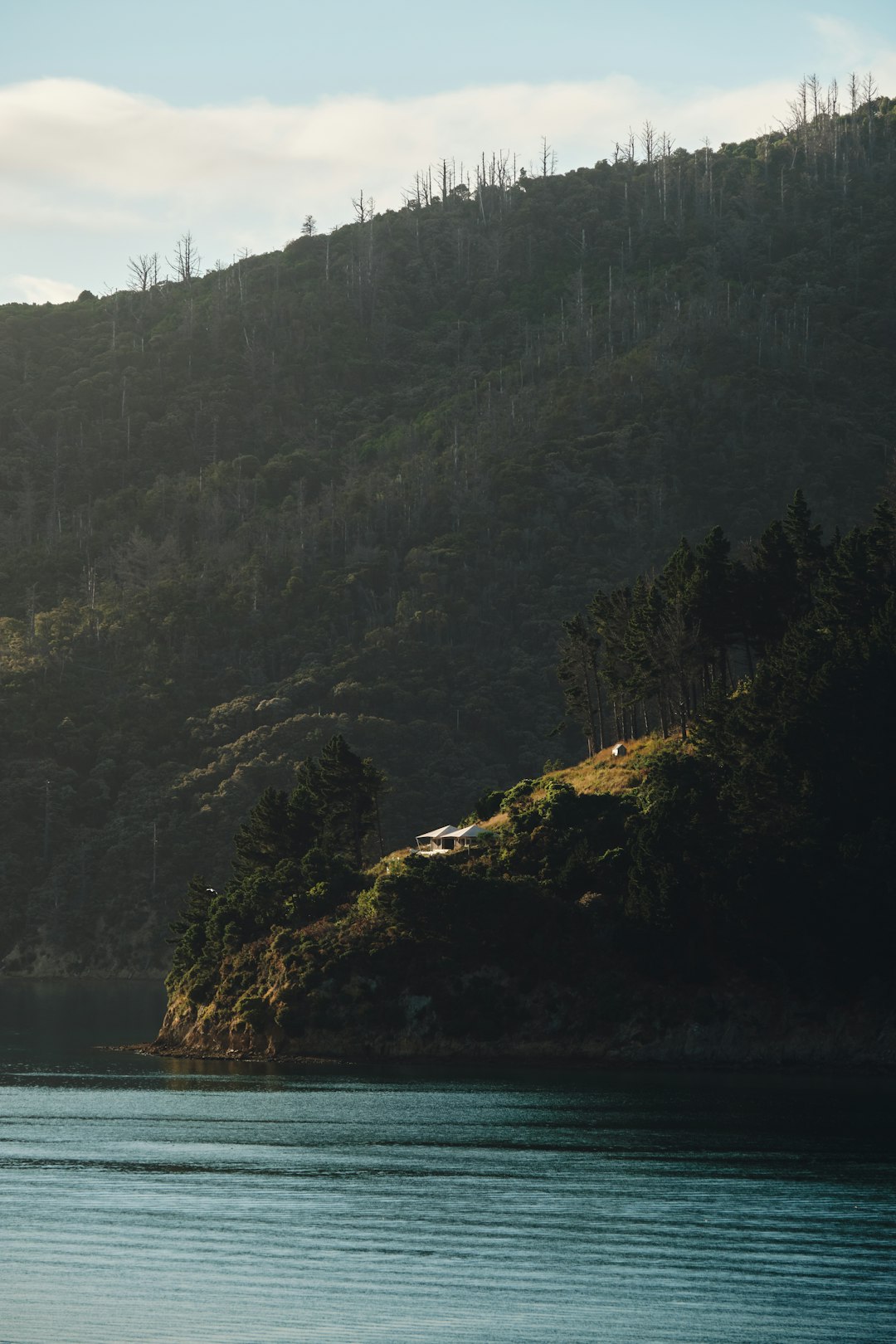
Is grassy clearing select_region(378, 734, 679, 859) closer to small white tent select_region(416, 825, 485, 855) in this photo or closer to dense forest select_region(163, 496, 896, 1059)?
dense forest select_region(163, 496, 896, 1059)

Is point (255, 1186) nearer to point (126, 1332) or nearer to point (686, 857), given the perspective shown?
point (126, 1332)

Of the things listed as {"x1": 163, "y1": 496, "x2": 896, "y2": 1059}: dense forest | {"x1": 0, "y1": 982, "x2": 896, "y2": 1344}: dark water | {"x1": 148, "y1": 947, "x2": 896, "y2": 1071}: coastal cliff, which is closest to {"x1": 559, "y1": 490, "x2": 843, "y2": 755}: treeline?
{"x1": 163, "y1": 496, "x2": 896, "y2": 1059}: dense forest

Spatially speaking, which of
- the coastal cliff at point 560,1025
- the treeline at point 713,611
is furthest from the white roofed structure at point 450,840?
the treeline at point 713,611

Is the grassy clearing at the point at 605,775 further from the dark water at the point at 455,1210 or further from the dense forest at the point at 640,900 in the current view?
the dark water at the point at 455,1210

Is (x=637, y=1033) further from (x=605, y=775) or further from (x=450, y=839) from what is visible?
(x=605, y=775)

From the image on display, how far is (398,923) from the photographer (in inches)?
4409

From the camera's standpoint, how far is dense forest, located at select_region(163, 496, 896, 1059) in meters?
102

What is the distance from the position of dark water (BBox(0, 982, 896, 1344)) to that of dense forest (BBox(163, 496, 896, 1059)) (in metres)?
8.38

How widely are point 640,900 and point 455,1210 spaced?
47.4 meters

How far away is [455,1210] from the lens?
2373 inches

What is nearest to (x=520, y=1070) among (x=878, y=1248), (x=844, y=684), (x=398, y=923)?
(x=398, y=923)

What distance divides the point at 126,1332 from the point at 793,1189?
28.2m

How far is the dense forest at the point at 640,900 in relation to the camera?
10194 centimetres

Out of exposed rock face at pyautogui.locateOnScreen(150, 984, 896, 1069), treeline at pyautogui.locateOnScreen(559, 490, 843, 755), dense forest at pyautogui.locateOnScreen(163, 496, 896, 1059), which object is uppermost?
treeline at pyautogui.locateOnScreen(559, 490, 843, 755)
